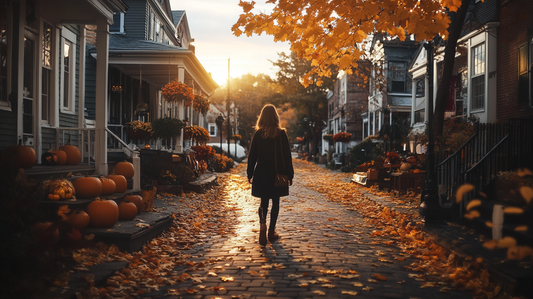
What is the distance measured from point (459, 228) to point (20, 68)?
7.89 meters

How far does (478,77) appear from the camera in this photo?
1417 centimetres

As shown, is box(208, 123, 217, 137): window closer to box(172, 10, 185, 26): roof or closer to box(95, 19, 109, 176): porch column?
box(172, 10, 185, 26): roof

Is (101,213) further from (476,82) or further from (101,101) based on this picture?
(476,82)

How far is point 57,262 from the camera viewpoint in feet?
14.5

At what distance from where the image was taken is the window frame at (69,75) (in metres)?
10.5

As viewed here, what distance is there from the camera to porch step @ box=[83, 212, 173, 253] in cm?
571

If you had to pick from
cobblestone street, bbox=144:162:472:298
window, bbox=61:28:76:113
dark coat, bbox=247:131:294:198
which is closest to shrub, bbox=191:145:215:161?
window, bbox=61:28:76:113

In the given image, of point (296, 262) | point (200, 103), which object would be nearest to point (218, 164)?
point (200, 103)

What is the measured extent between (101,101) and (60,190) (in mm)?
3034

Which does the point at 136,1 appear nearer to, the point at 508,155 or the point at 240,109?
the point at 508,155

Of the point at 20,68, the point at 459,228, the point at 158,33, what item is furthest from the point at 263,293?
the point at 158,33

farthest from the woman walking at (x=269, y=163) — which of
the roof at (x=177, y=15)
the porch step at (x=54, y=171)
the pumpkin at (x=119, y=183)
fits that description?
the roof at (x=177, y=15)

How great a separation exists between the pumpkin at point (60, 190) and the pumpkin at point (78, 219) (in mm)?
471

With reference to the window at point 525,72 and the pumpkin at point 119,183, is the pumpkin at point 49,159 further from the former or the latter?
the window at point 525,72
